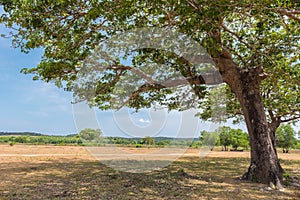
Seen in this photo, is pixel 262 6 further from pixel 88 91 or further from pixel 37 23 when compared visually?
pixel 88 91

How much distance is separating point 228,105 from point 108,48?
1009cm

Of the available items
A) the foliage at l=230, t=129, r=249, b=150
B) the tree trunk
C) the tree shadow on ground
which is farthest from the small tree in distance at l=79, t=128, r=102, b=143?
the foliage at l=230, t=129, r=249, b=150

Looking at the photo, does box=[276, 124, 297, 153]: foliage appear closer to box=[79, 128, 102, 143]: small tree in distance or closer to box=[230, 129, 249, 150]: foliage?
box=[230, 129, 249, 150]: foliage

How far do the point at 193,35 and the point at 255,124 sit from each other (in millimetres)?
3416

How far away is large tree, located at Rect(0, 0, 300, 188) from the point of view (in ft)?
16.8

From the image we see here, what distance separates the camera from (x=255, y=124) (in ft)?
24.1

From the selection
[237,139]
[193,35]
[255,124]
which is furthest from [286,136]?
[193,35]

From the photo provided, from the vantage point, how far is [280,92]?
44.7ft

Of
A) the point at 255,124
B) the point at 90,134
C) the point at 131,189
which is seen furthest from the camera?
the point at 90,134

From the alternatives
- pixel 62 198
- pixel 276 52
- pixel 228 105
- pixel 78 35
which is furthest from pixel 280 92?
pixel 62 198

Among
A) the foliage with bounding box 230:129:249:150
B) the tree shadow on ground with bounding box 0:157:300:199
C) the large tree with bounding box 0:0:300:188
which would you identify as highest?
the large tree with bounding box 0:0:300:188

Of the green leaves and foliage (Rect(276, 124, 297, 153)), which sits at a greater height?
the green leaves

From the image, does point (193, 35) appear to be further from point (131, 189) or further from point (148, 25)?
point (131, 189)

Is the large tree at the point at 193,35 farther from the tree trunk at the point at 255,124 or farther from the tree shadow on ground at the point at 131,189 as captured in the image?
the tree shadow on ground at the point at 131,189
